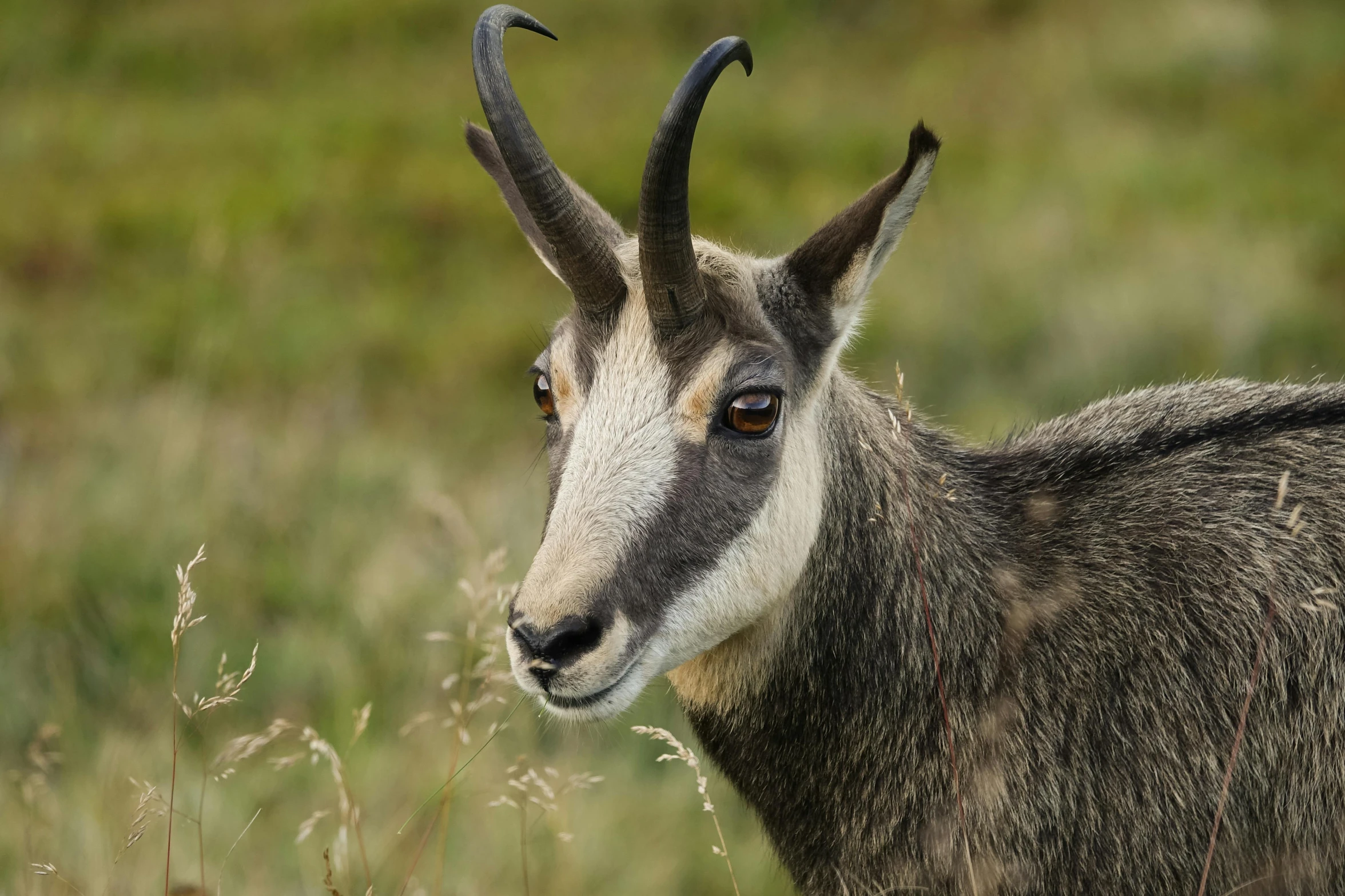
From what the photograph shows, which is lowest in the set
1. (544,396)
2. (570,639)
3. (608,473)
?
(570,639)

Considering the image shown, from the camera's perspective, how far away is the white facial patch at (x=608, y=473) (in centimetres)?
339

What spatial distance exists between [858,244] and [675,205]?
62 centimetres

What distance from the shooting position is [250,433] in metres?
11.4

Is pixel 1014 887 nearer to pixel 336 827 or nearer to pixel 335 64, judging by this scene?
pixel 336 827

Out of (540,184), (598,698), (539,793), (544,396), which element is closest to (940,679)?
(598,698)

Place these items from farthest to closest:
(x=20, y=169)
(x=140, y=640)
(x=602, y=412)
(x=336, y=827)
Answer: (x=20, y=169) < (x=140, y=640) < (x=336, y=827) < (x=602, y=412)

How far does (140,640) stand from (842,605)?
5116mm

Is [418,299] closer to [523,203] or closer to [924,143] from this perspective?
[523,203]

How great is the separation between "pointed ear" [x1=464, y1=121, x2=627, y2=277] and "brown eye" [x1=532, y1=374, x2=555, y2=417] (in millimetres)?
484

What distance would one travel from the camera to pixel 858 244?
3934 mm

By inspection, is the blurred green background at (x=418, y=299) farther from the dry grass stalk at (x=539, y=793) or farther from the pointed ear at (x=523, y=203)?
the pointed ear at (x=523, y=203)

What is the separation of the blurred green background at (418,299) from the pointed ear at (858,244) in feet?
3.59

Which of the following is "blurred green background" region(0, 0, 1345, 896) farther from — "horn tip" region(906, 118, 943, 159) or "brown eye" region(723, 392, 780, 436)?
"horn tip" region(906, 118, 943, 159)

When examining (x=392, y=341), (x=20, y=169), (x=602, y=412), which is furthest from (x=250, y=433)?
(x=20, y=169)
